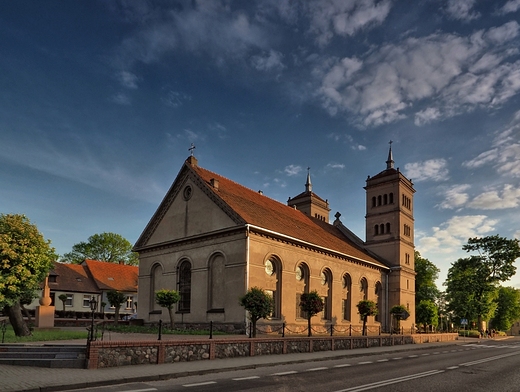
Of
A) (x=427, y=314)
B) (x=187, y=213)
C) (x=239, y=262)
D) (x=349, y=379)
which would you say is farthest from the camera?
(x=427, y=314)

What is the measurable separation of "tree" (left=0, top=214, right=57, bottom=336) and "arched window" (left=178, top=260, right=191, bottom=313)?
40.9 feet

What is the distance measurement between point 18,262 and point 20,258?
25cm

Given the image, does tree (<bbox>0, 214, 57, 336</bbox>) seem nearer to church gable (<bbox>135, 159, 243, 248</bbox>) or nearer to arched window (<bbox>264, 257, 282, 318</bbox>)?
church gable (<bbox>135, 159, 243, 248</bbox>)

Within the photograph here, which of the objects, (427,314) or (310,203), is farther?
(310,203)

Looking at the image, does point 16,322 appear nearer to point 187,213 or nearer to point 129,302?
point 187,213

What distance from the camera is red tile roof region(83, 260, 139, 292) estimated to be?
181ft

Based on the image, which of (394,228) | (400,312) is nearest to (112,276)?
(394,228)

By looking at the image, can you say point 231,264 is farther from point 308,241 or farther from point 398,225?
point 398,225

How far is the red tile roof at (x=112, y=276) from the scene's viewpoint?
55037mm

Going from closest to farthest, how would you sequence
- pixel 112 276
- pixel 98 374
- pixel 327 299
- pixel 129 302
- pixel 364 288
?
pixel 98 374 → pixel 327 299 → pixel 364 288 → pixel 112 276 → pixel 129 302

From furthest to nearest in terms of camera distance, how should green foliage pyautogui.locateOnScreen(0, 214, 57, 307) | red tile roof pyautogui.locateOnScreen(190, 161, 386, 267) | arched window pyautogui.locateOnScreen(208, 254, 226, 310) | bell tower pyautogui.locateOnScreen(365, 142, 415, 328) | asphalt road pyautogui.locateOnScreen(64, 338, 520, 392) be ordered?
bell tower pyautogui.locateOnScreen(365, 142, 415, 328) → red tile roof pyautogui.locateOnScreen(190, 161, 386, 267) → arched window pyautogui.locateOnScreen(208, 254, 226, 310) → green foliage pyautogui.locateOnScreen(0, 214, 57, 307) → asphalt road pyautogui.locateOnScreen(64, 338, 520, 392)

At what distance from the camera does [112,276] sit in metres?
57.2

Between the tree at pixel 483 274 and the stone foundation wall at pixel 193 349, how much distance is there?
42054mm

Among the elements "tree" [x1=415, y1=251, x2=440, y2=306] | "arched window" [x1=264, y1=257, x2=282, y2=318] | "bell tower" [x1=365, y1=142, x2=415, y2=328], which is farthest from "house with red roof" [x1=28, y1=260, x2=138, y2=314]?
"tree" [x1=415, y1=251, x2=440, y2=306]
